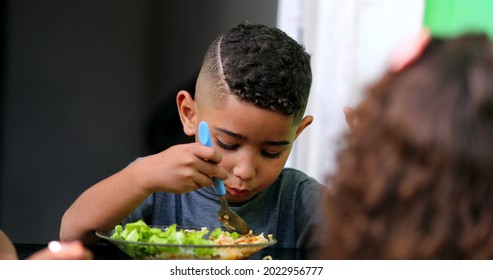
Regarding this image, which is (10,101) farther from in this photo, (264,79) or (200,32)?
(264,79)

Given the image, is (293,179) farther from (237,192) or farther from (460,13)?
(460,13)

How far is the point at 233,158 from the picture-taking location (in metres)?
1.20

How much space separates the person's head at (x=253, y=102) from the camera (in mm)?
1203

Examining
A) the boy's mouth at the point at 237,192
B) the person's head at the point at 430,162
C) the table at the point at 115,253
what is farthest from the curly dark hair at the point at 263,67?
the person's head at the point at 430,162

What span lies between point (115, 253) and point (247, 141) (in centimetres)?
29

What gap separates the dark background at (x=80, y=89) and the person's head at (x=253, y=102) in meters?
1.29

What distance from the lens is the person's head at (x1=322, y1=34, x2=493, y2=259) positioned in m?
0.46

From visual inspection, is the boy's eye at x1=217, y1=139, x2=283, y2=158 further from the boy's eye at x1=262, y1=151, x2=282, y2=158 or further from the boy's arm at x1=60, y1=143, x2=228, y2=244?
the boy's arm at x1=60, y1=143, x2=228, y2=244

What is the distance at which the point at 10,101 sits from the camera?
2.61m

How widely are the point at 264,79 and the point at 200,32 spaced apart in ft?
5.00

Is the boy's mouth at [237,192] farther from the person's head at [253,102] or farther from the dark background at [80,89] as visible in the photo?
the dark background at [80,89]

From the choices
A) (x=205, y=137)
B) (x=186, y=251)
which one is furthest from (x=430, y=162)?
(x=205, y=137)

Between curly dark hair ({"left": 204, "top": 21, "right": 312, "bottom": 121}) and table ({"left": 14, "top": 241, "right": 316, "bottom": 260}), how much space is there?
25 centimetres
